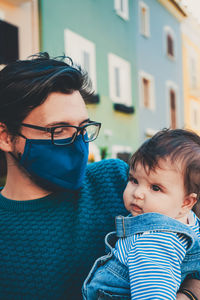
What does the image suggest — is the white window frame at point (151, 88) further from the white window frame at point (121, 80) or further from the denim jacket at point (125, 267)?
the denim jacket at point (125, 267)

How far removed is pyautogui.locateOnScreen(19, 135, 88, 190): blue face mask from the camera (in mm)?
2131

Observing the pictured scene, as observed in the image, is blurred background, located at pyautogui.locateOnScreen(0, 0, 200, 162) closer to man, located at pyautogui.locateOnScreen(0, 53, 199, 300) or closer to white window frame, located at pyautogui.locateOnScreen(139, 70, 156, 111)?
white window frame, located at pyautogui.locateOnScreen(139, 70, 156, 111)

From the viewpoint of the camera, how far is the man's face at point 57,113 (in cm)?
210

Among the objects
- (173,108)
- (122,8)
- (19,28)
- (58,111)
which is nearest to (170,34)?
(173,108)

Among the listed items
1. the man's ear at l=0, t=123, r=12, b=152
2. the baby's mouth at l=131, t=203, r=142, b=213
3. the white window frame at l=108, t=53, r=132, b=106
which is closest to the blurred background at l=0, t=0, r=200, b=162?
the white window frame at l=108, t=53, r=132, b=106

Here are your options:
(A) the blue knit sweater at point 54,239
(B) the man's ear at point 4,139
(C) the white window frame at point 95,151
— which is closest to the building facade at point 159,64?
(C) the white window frame at point 95,151

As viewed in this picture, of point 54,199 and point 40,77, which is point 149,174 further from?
point 40,77

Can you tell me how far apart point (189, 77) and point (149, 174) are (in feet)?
67.8

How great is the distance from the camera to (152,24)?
55.5ft

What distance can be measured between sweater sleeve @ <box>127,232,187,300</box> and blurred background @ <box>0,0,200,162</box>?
24.5ft

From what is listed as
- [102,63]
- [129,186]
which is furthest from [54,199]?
[102,63]

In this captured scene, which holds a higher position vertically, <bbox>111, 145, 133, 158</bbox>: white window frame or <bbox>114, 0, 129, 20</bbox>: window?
<bbox>114, 0, 129, 20</bbox>: window

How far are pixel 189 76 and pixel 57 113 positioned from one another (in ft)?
67.0

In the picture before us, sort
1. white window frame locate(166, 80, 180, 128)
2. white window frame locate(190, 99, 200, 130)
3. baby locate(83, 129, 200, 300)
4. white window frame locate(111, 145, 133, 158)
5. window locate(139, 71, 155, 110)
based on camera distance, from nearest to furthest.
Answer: baby locate(83, 129, 200, 300) < white window frame locate(111, 145, 133, 158) < window locate(139, 71, 155, 110) < white window frame locate(166, 80, 180, 128) < white window frame locate(190, 99, 200, 130)
